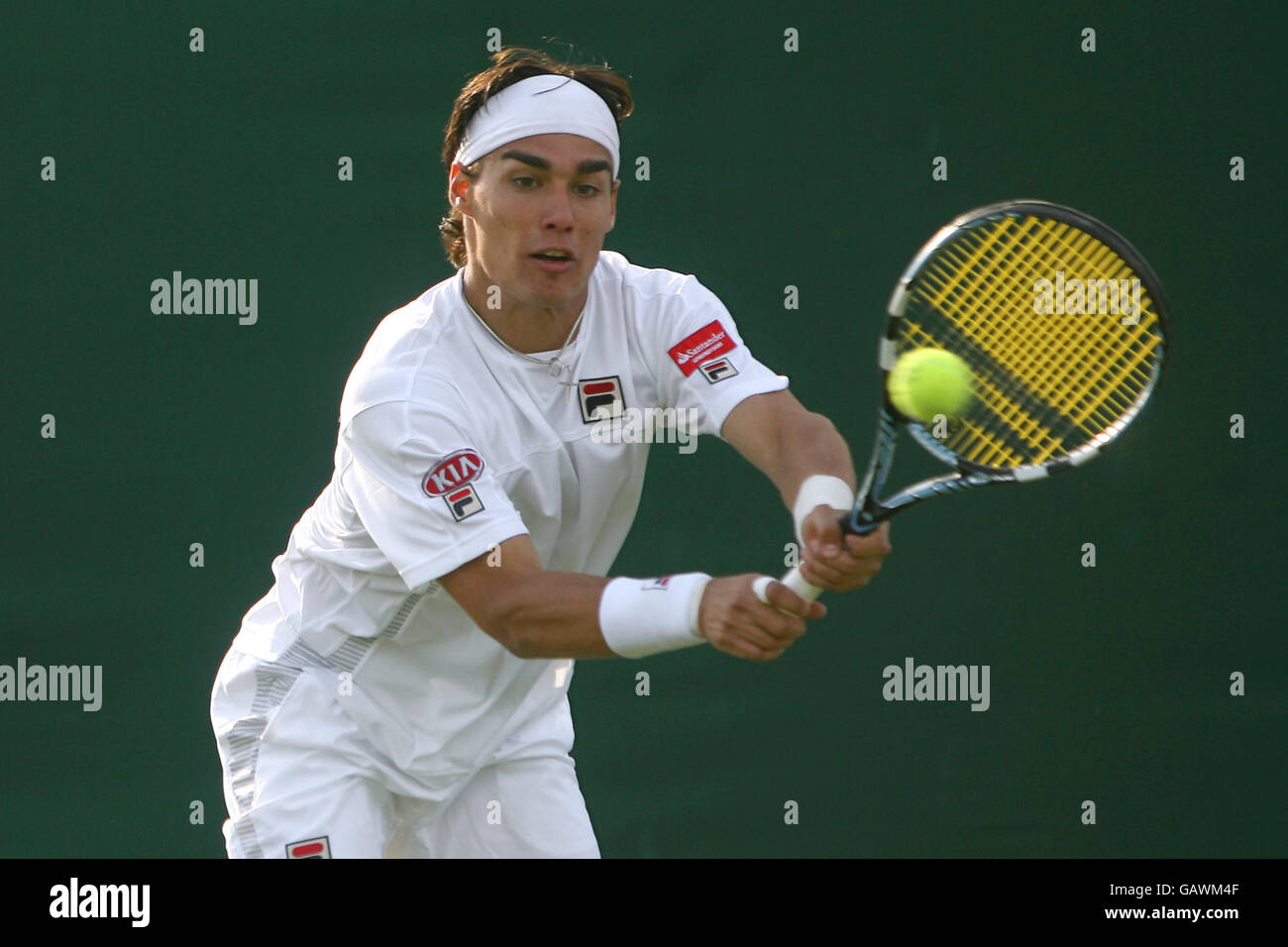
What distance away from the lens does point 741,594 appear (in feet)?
8.14

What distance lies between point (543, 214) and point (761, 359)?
147 cm

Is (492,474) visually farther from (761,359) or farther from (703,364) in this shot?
(761,359)

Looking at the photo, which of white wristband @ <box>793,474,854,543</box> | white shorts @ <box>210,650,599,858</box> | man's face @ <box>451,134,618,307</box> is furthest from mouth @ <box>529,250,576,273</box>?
white shorts @ <box>210,650,599,858</box>

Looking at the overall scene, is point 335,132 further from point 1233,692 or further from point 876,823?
point 1233,692

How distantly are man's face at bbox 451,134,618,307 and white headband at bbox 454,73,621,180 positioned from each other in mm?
18

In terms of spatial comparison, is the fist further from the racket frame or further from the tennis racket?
the tennis racket

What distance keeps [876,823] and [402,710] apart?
166 cm

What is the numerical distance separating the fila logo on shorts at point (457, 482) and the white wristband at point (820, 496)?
489 mm

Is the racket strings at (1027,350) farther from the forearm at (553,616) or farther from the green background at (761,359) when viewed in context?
the green background at (761,359)

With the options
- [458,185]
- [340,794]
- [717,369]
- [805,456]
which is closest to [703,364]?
[717,369]

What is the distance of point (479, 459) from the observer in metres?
2.80

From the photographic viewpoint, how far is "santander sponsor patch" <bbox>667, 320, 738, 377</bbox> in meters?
3.13

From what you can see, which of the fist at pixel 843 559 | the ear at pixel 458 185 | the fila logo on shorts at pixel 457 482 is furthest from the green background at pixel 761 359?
the fist at pixel 843 559
